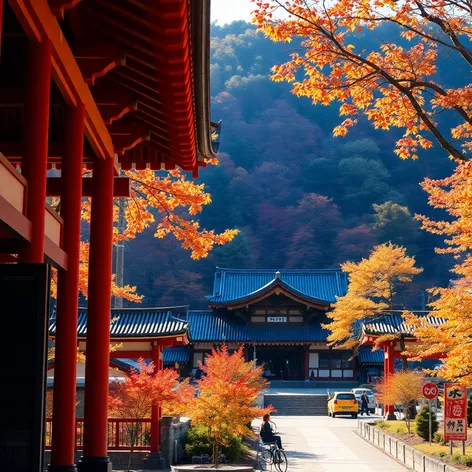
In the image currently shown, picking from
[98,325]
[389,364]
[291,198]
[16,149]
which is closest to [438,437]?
[389,364]

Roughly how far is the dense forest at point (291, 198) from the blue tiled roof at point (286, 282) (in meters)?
15.5

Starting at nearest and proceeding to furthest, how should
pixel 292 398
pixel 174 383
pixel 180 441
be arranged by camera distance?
1. pixel 174 383
2. pixel 180 441
3. pixel 292 398

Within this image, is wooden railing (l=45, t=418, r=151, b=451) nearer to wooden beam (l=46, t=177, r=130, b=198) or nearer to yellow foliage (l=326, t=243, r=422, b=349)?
wooden beam (l=46, t=177, r=130, b=198)

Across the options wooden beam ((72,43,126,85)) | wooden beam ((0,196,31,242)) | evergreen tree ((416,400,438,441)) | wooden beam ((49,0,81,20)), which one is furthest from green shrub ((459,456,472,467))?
wooden beam ((49,0,81,20))

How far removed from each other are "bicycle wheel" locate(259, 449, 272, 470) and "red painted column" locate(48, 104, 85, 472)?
480 inches

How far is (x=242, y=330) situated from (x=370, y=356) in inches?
314

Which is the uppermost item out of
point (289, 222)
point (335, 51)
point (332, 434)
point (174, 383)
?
point (289, 222)

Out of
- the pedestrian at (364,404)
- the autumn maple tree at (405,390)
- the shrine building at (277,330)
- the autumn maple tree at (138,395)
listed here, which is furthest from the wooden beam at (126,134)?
the shrine building at (277,330)

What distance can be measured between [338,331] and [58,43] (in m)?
29.7

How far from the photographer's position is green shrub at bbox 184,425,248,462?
19875mm

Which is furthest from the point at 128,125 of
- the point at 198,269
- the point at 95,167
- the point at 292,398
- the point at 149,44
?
the point at 198,269

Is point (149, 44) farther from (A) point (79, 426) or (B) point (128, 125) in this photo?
(A) point (79, 426)

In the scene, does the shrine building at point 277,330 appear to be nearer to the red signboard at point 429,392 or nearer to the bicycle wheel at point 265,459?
the red signboard at point 429,392

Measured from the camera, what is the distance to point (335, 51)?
1262cm
